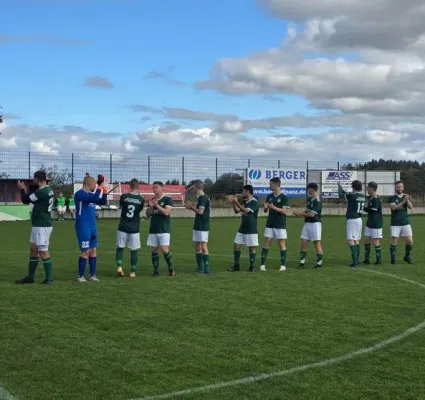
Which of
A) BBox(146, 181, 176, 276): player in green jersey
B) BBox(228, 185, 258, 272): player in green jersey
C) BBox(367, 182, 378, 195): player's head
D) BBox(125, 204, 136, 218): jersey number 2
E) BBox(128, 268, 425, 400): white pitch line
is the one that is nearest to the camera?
BBox(128, 268, 425, 400): white pitch line

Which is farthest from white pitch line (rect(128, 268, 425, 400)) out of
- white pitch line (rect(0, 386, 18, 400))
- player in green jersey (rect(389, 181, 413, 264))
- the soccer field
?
player in green jersey (rect(389, 181, 413, 264))

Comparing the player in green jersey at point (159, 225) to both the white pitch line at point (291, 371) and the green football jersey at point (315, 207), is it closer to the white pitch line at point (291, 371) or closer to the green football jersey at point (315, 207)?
the green football jersey at point (315, 207)

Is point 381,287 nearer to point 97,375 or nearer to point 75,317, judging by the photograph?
point 75,317

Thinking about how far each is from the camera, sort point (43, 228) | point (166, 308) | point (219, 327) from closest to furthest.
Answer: point (219, 327) < point (166, 308) < point (43, 228)

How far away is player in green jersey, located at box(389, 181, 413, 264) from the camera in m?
16.0

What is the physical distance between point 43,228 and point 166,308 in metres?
3.49

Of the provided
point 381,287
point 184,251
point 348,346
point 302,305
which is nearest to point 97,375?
point 348,346

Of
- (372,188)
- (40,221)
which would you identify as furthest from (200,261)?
(372,188)

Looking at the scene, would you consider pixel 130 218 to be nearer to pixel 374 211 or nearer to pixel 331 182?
pixel 374 211

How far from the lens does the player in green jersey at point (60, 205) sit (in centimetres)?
3762

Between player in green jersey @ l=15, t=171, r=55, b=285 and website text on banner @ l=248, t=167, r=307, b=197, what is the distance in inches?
1329

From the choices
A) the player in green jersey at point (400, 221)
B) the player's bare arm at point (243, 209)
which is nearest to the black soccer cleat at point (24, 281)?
the player's bare arm at point (243, 209)

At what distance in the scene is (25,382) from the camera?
584cm

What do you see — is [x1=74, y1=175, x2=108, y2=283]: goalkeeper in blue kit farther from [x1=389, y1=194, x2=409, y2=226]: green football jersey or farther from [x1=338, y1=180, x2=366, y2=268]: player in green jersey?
[x1=389, y1=194, x2=409, y2=226]: green football jersey
